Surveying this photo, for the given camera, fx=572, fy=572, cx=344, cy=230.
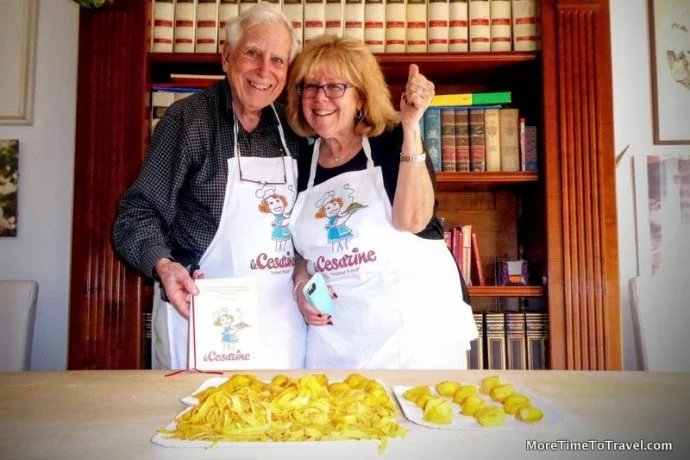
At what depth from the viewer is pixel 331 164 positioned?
1654mm

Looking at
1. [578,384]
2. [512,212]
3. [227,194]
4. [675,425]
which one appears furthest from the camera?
[512,212]

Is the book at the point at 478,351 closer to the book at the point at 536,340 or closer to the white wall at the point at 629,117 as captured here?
the book at the point at 536,340

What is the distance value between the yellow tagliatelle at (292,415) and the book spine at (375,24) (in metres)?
1.46

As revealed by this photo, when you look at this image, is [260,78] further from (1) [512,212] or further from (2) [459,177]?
(1) [512,212]

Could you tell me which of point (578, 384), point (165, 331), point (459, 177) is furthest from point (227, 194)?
point (578, 384)

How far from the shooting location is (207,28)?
6.83ft

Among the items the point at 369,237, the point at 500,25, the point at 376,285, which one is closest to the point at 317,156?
the point at 369,237

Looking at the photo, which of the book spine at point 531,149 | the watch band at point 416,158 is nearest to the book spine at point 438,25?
the book spine at point 531,149

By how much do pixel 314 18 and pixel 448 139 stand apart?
0.66m

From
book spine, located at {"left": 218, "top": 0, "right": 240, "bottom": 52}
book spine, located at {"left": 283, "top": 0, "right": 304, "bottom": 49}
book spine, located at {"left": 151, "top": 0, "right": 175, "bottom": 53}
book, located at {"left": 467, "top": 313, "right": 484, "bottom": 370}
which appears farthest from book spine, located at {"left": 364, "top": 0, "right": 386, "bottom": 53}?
book, located at {"left": 467, "top": 313, "right": 484, "bottom": 370}

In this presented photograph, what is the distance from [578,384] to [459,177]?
42.0 inches

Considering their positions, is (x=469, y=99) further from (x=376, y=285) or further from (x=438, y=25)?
(x=376, y=285)

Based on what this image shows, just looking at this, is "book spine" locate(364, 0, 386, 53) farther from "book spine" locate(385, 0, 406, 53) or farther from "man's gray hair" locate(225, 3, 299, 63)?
"man's gray hair" locate(225, 3, 299, 63)

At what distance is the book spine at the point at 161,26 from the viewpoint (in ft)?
6.79
